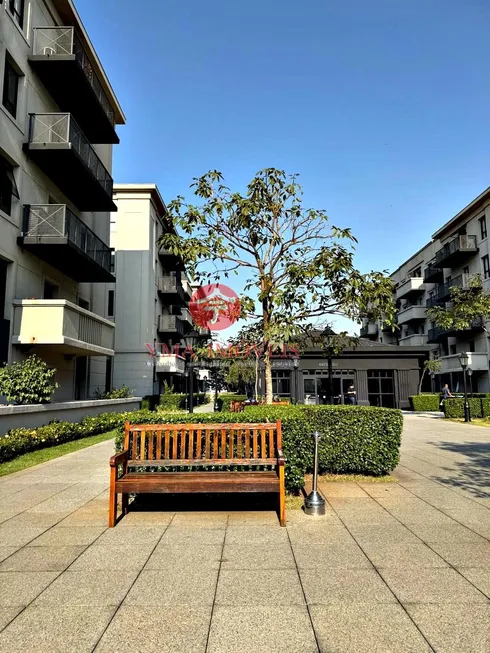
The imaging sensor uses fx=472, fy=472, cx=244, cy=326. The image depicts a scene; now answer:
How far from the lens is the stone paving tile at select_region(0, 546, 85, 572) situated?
159 inches

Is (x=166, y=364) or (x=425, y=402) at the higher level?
(x=166, y=364)

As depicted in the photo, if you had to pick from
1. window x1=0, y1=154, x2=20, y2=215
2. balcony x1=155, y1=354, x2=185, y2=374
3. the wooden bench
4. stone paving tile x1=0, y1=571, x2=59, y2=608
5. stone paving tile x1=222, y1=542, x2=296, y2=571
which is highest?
window x1=0, y1=154, x2=20, y2=215

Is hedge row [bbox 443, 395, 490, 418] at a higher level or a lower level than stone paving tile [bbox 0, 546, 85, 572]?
higher

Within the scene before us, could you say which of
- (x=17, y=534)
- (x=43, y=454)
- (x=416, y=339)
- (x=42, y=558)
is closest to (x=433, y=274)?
(x=416, y=339)

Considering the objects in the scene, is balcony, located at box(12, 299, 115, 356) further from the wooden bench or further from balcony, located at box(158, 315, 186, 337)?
balcony, located at box(158, 315, 186, 337)

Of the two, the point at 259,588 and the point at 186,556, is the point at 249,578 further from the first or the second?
the point at 186,556

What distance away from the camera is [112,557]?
4266 mm

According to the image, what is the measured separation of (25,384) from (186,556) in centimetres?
927

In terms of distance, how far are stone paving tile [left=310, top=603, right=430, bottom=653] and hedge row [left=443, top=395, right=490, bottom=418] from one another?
74.3 feet

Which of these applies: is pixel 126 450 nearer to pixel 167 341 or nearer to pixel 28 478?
pixel 28 478

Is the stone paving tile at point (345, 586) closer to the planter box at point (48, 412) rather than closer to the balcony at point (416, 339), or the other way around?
the planter box at point (48, 412)

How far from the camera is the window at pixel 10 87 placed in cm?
1404

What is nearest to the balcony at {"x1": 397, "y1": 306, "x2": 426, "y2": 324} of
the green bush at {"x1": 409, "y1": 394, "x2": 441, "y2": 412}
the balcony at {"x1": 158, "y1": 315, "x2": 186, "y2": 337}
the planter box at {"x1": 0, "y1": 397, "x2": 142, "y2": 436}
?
the green bush at {"x1": 409, "y1": 394, "x2": 441, "y2": 412}

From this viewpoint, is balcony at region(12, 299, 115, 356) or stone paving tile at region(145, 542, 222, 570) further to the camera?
balcony at region(12, 299, 115, 356)
